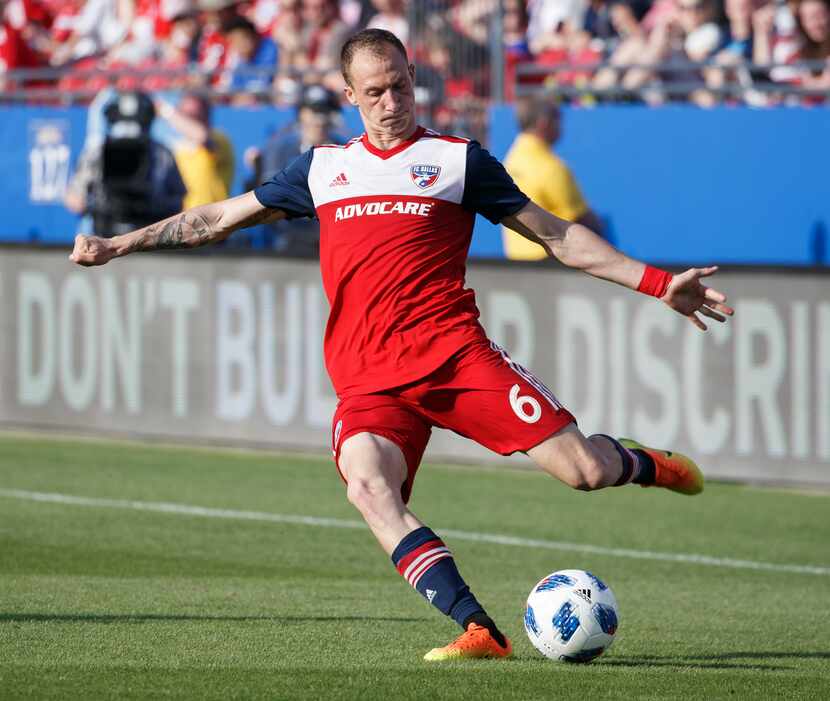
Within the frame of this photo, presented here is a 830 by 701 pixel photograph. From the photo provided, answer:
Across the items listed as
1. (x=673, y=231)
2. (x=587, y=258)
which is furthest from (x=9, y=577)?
(x=673, y=231)

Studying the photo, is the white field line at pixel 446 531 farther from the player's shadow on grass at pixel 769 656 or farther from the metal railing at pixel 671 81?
the metal railing at pixel 671 81

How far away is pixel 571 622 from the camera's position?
21.5ft

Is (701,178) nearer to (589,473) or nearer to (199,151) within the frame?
(199,151)

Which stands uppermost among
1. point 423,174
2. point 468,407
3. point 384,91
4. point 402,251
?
point 384,91

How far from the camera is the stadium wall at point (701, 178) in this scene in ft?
51.3

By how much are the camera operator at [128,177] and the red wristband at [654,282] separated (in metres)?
12.4

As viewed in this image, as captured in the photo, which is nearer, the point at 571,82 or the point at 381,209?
the point at 381,209

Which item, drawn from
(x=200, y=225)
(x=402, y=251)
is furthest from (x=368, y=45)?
(x=200, y=225)

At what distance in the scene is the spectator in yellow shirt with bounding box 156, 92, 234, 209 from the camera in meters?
18.4

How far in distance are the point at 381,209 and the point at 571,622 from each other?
170 cm

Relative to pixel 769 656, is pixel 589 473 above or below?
above

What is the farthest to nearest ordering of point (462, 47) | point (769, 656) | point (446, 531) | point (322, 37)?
point (322, 37), point (462, 47), point (446, 531), point (769, 656)

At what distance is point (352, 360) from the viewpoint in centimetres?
677

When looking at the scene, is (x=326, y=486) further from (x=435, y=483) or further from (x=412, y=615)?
(x=412, y=615)
